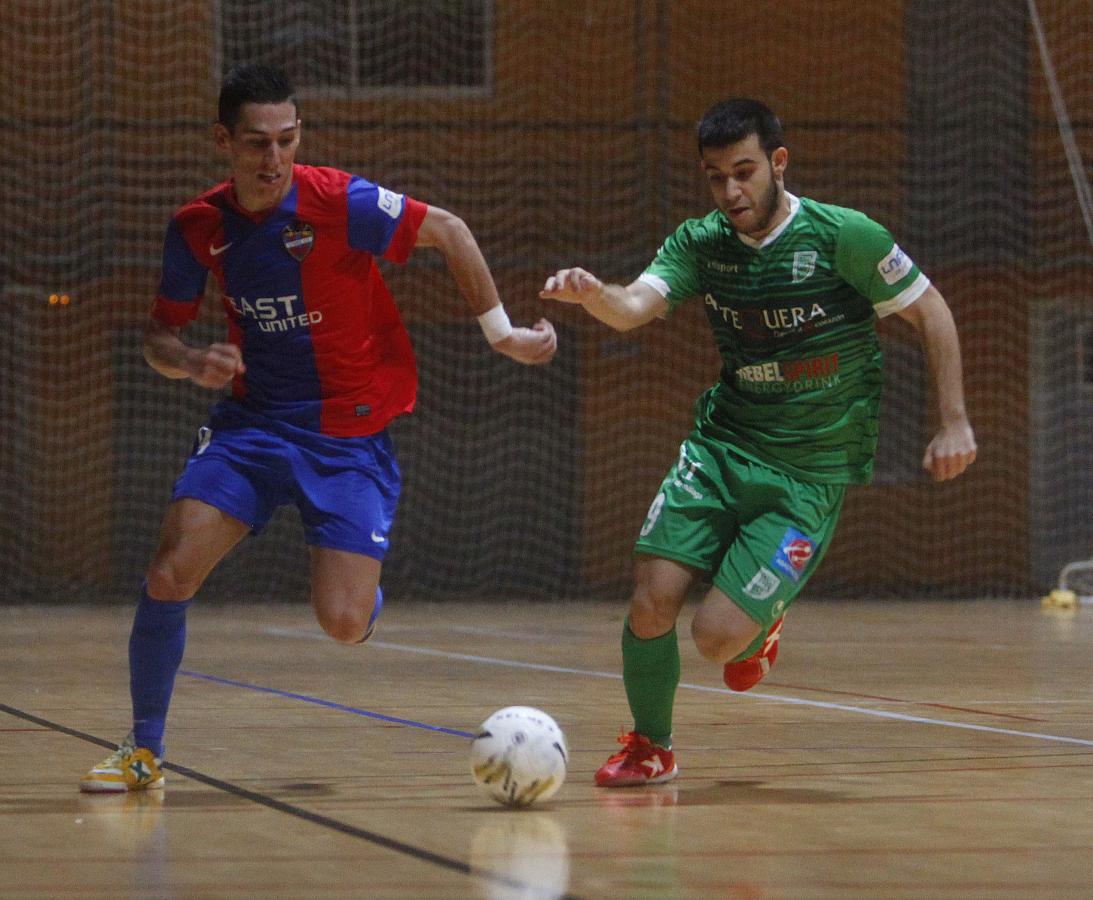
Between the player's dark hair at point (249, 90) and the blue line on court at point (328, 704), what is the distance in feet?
7.23

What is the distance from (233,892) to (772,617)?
6.64ft

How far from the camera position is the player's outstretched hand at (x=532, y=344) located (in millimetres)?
4754

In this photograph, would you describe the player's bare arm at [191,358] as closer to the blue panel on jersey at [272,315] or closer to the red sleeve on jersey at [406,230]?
the blue panel on jersey at [272,315]

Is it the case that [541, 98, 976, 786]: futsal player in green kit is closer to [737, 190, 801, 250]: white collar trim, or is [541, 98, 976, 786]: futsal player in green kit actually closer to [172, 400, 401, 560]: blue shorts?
[737, 190, 801, 250]: white collar trim

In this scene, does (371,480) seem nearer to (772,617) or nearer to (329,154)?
(772,617)

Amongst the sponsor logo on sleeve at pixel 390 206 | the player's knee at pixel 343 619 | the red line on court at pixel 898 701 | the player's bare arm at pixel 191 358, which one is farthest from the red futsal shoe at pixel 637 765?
the red line on court at pixel 898 701

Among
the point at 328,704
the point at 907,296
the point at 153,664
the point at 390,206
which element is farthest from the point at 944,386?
the point at 328,704

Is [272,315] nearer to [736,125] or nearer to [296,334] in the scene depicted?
[296,334]

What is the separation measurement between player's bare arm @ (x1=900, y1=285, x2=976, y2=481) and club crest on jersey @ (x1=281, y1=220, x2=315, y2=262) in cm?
157

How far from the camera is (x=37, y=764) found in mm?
5152

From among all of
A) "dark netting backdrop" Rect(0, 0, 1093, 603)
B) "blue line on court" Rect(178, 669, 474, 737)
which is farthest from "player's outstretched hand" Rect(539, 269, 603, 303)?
"dark netting backdrop" Rect(0, 0, 1093, 603)

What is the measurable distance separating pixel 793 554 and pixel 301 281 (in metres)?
1.49

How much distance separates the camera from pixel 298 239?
16.2ft

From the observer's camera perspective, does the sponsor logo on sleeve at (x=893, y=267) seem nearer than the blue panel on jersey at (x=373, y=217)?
Yes
